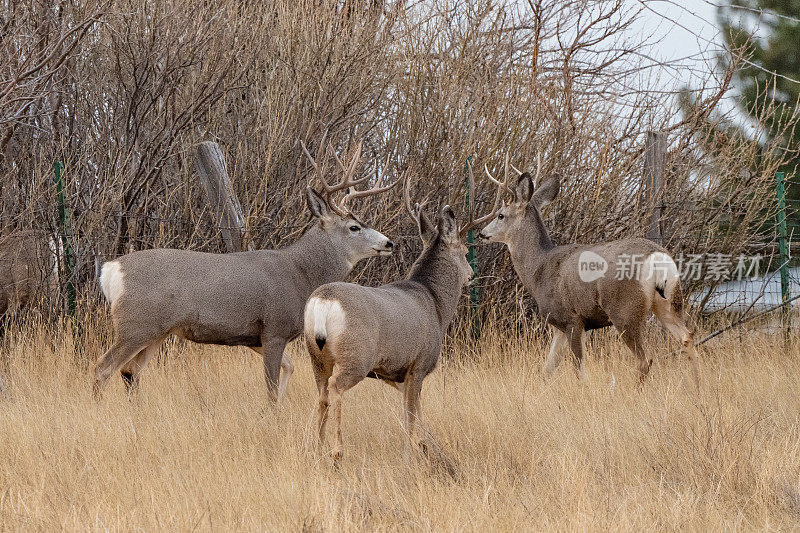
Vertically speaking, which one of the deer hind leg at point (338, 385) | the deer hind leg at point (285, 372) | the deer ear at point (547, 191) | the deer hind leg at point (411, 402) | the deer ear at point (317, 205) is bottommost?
the deer hind leg at point (285, 372)

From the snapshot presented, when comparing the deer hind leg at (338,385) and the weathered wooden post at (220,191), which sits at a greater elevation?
the weathered wooden post at (220,191)

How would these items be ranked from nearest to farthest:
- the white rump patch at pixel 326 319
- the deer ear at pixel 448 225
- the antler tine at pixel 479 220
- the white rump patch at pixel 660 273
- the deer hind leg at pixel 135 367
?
the white rump patch at pixel 326 319 < the deer ear at pixel 448 225 < the deer hind leg at pixel 135 367 < the antler tine at pixel 479 220 < the white rump patch at pixel 660 273

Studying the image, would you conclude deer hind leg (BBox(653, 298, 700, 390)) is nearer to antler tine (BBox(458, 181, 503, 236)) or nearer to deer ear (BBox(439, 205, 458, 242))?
antler tine (BBox(458, 181, 503, 236))

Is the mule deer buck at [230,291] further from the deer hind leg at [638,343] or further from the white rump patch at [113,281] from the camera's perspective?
the deer hind leg at [638,343]

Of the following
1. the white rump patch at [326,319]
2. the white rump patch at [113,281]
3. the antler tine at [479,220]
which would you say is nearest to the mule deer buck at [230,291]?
the white rump patch at [113,281]

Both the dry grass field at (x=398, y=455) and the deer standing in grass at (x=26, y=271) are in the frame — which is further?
the deer standing in grass at (x=26, y=271)

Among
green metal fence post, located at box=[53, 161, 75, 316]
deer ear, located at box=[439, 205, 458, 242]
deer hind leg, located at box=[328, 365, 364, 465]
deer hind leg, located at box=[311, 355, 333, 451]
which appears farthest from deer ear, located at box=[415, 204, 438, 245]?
green metal fence post, located at box=[53, 161, 75, 316]

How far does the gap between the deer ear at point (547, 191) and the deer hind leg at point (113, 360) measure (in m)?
3.86

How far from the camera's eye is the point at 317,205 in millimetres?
7055

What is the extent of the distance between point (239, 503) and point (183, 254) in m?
2.56

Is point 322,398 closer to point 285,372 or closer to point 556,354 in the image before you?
point 285,372

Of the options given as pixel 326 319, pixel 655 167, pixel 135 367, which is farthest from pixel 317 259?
pixel 655 167

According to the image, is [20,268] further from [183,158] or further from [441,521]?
[441,521]

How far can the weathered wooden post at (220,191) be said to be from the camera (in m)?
7.89
